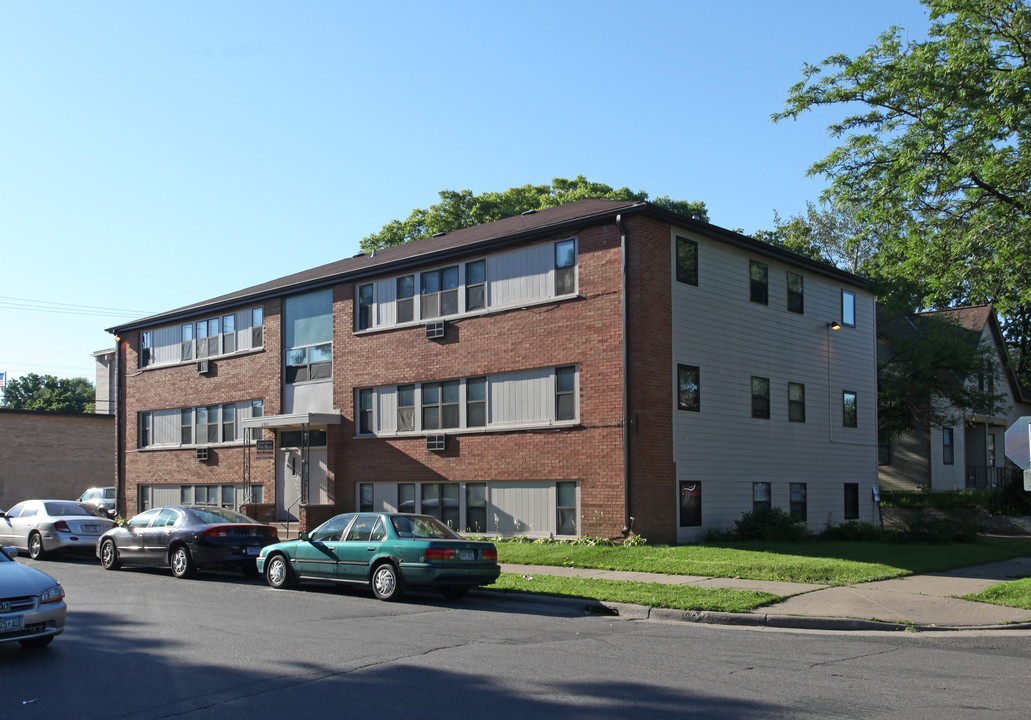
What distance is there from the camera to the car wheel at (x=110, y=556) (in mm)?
19270

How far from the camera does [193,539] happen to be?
17.7m

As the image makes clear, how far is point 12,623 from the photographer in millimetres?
9258

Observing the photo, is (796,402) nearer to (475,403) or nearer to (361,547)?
(475,403)

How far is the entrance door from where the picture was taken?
29.1 metres

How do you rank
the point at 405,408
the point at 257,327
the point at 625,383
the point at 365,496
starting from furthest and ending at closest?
the point at 257,327 → the point at 365,496 → the point at 405,408 → the point at 625,383

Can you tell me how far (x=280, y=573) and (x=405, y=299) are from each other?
11.5m

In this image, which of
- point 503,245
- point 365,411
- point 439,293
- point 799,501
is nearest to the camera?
point 503,245

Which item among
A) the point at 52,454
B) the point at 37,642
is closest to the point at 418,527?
the point at 37,642

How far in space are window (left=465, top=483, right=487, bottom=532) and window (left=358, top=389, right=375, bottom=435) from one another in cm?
425

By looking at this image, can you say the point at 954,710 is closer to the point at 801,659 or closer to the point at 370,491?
the point at 801,659

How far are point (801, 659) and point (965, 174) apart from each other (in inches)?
514

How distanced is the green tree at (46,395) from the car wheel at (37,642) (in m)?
88.1

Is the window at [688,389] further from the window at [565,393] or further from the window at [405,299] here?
the window at [405,299]

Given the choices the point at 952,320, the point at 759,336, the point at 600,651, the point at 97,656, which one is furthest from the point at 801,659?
the point at 952,320
